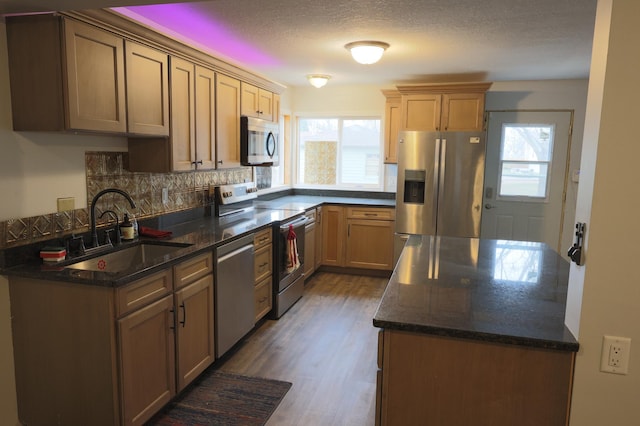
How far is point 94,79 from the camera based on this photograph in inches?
89.7

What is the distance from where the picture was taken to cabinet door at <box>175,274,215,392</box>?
2533 millimetres

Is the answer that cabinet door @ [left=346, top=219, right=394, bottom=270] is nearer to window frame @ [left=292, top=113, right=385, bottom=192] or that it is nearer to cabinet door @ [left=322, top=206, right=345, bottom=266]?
cabinet door @ [left=322, top=206, right=345, bottom=266]

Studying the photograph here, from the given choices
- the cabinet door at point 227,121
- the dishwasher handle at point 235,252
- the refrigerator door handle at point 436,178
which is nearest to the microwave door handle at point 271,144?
the cabinet door at point 227,121

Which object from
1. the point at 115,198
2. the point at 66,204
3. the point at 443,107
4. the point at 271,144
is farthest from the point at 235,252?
the point at 443,107

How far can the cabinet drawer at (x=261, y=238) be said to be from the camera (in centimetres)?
348

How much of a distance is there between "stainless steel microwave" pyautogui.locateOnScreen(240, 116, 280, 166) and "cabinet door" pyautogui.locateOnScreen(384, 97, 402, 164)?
56.8 inches

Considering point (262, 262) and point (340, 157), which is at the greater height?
point (340, 157)

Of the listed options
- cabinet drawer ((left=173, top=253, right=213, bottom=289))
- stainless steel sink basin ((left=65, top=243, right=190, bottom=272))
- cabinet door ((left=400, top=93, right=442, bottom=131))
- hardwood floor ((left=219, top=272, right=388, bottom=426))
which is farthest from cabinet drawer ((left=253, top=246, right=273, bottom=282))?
cabinet door ((left=400, top=93, right=442, bottom=131))

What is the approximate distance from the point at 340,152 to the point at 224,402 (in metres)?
3.89

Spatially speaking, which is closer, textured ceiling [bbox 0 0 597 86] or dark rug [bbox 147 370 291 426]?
dark rug [bbox 147 370 291 426]

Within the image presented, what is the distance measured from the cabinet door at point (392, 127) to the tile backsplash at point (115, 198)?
2237 mm

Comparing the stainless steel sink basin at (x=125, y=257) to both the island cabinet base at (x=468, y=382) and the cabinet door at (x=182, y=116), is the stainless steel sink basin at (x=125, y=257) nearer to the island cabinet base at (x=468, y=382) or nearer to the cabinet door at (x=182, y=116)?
the cabinet door at (x=182, y=116)

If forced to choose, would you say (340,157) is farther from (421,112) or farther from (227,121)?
(227,121)

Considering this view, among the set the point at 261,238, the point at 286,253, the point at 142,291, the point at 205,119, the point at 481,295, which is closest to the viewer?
the point at 481,295
